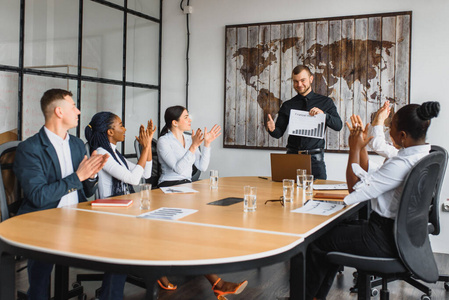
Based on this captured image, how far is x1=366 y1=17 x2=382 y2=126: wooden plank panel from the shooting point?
4.73m

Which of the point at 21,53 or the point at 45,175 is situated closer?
the point at 45,175

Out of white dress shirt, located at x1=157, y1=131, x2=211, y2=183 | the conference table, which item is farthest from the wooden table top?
white dress shirt, located at x1=157, y1=131, x2=211, y2=183

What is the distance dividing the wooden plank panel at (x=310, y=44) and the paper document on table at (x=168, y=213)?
307 centimetres

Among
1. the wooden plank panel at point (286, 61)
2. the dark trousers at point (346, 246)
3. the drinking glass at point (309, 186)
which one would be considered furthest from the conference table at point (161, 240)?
the wooden plank panel at point (286, 61)

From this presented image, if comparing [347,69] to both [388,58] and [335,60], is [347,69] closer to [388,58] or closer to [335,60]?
[335,60]

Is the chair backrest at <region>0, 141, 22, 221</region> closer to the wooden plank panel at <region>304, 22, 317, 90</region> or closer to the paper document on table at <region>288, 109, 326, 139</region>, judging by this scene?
the paper document on table at <region>288, 109, 326, 139</region>

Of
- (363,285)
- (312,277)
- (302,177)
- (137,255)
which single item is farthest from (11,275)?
(302,177)

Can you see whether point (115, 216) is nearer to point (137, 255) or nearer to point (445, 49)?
point (137, 255)

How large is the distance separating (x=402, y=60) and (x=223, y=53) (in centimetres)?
207

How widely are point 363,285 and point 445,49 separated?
3119mm

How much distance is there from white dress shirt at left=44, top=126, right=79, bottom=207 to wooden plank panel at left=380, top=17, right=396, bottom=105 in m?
3.33

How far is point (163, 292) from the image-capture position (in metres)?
3.14

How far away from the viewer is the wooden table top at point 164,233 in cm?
154

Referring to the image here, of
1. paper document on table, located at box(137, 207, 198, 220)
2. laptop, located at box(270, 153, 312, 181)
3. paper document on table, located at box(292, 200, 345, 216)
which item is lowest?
paper document on table, located at box(137, 207, 198, 220)
